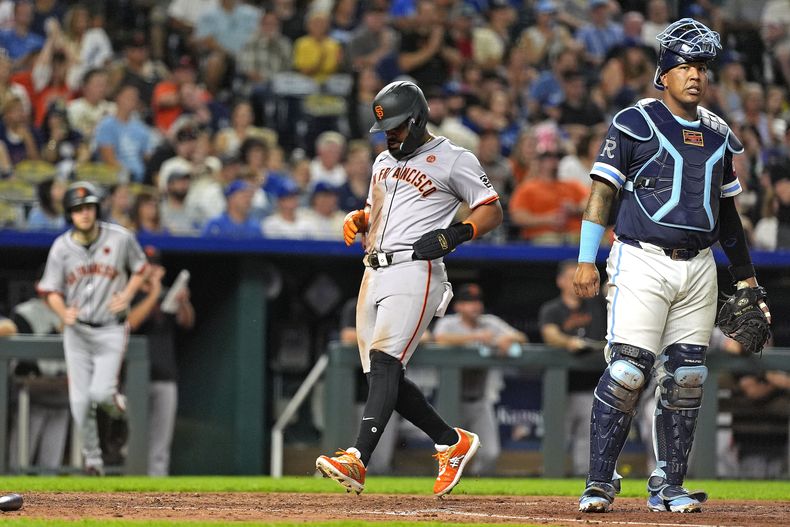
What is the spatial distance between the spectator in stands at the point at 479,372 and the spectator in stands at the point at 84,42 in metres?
4.96

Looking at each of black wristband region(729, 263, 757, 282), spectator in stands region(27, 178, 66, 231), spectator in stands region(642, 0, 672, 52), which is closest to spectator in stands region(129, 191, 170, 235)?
spectator in stands region(27, 178, 66, 231)

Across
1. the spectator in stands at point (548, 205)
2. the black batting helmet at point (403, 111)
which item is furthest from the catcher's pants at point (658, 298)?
the spectator in stands at point (548, 205)

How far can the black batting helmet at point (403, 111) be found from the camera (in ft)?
21.7

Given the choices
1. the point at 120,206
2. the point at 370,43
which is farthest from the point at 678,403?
the point at 370,43

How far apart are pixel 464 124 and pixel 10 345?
5.95m

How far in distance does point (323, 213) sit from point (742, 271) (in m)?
6.34

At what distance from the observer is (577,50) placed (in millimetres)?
16625

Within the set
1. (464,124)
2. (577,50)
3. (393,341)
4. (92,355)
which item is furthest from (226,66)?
(393,341)

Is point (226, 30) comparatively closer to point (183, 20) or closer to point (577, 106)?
point (183, 20)

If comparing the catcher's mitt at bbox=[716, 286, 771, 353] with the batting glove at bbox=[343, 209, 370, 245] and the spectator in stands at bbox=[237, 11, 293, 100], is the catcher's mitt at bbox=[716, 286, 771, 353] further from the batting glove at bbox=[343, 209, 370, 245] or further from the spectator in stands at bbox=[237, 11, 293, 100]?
the spectator in stands at bbox=[237, 11, 293, 100]

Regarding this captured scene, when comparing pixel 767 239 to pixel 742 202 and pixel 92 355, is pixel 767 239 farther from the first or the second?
pixel 92 355

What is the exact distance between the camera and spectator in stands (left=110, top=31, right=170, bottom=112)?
14.0 m

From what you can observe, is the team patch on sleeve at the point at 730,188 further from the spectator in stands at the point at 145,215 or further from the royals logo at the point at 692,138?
the spectator in stands at the point at 145,215

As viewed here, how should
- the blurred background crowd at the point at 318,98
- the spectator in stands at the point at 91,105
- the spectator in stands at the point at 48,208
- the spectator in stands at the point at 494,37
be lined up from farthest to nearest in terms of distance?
the spectator in stands at the point at 494,37 → the spectator in stands at the point at 91,105 → the blurred background crowd at the point at 318,98 → the spectator in stands at the point at 48,208
